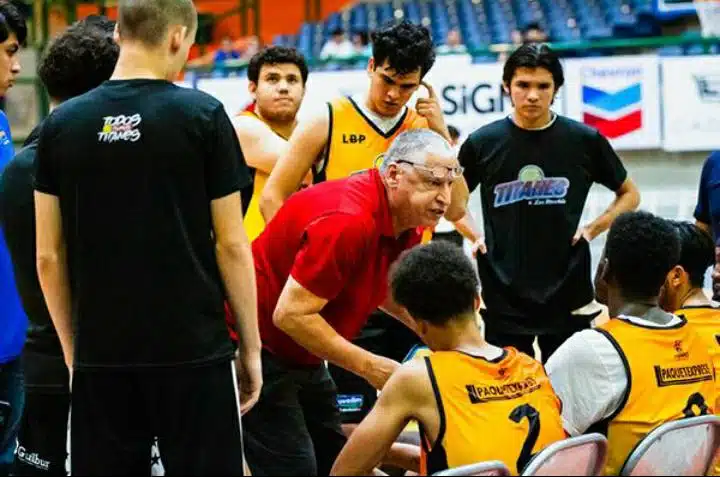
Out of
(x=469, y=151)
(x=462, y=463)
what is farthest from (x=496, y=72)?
(x=462, y=463)

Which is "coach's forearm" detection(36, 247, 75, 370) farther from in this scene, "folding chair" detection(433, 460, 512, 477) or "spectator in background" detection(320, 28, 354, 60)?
"spectator in background" detection(320, 28, 354, 60)

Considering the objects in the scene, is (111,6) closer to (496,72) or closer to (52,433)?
(496,72)

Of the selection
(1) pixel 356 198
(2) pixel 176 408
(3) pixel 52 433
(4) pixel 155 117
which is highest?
(4) pixel 155 117

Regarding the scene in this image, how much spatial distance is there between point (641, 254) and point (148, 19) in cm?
162

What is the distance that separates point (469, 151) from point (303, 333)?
2.28 metres

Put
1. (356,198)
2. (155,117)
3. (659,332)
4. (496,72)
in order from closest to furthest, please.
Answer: (155,117) < (659,332) < (356,198) < (496,72)

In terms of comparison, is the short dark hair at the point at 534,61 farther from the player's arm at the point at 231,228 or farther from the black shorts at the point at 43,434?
the black shorts at the point at 43,434

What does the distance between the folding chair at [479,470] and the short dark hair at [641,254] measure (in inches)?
44.1

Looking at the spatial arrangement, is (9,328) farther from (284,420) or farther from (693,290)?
(693,290)

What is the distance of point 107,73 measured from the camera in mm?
3848

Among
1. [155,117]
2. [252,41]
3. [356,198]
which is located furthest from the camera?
[252,41]

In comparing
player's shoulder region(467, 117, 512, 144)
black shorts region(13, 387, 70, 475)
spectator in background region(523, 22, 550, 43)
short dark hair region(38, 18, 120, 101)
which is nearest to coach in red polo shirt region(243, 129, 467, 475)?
black shorts region(13, 387, 70, 475)

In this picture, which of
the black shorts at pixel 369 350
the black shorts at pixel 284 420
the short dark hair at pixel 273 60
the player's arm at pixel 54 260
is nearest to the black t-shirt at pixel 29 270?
the player's arm at pixel 54 260

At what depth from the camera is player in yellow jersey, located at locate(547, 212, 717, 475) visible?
3.64m
